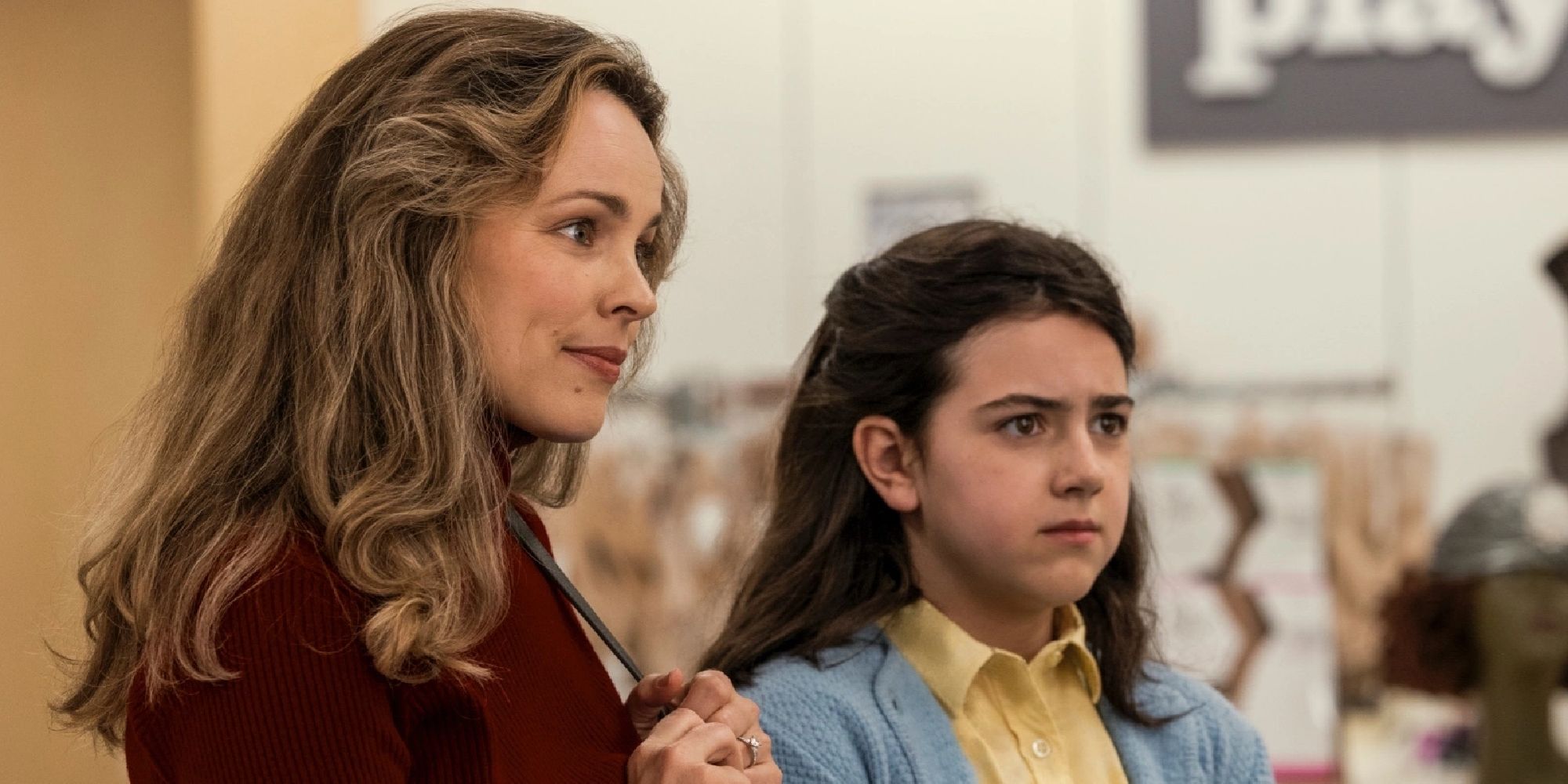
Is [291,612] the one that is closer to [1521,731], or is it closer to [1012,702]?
[1012,702]

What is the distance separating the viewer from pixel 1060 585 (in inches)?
74.1

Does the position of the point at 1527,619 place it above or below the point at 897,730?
below

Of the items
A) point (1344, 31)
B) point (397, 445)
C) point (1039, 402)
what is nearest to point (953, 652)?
point (1039, 402)

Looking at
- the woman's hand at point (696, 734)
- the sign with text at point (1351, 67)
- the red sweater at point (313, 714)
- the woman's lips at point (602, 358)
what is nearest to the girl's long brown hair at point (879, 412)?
the woman's hand at point (696, 734)

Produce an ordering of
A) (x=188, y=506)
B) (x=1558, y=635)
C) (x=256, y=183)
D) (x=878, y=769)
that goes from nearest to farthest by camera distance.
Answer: (x=188, y=506) < (x=256, y=183) < (x=878, y=769) < (x=1558, y=635)

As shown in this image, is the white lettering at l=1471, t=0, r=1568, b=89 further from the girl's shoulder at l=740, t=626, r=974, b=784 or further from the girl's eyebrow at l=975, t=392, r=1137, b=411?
the girl's shoulder at l=740, t=626, r=974, b=784

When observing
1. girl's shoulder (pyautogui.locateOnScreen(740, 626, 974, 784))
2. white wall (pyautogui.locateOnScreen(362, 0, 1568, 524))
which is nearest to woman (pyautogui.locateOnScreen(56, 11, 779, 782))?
girl's shoulder (pyautogui.locateOnScreen(740, 626, 974, 784))

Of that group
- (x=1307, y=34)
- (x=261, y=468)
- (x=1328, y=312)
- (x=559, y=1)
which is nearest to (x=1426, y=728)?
(x=1328, y=312)

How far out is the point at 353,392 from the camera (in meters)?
1.26

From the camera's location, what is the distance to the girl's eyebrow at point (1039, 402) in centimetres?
192

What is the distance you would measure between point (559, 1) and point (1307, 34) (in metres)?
1.46

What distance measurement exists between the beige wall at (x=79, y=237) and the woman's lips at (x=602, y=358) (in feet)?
2.05

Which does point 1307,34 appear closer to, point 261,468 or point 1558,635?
point 1558,635

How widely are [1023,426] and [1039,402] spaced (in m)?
0.03
